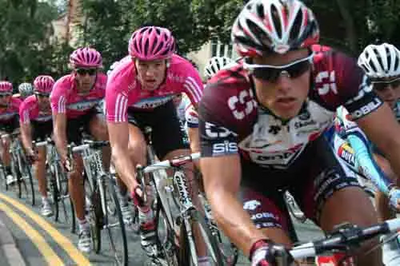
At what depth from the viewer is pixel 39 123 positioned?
10.9 metres

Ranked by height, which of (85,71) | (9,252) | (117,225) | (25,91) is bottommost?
(9,252)

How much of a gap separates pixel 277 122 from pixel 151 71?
7.83 ft

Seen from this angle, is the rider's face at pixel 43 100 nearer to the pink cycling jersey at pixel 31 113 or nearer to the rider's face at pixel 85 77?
the pink cycling jersey at pixel 31 113

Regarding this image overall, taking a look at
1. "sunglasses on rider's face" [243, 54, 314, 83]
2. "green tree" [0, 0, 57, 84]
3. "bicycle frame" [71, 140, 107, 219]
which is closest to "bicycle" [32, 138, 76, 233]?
"bicycle frame" [71, 140, 107, 219]

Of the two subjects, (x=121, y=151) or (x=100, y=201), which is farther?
(x=100, y=201)

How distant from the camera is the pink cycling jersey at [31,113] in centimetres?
1038

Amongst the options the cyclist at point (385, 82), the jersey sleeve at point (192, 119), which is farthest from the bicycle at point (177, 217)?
the cyclist at point (385, 82)

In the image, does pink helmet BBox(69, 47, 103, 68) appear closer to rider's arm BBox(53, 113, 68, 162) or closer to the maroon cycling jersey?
rider's arm BBox(53, 113, 68, 162)

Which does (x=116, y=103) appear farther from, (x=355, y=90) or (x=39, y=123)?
(x=39, y=123)

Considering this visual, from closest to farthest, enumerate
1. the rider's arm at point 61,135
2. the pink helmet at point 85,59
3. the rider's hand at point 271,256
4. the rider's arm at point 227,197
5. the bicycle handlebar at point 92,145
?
the rider's hand at point 271,256 → the rider's arm at point 227,197 → the bicycle handlebar at point 92,145 → the pink helmet at point 85,59 → the rider's arm at point 61,135

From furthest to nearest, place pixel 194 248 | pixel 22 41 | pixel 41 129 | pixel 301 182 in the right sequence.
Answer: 1. pixel 22 41
2. pixel 41 129
3. pixel 194 248
4. pixel 301 182

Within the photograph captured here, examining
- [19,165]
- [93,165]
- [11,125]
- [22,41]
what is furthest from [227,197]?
[22,41]


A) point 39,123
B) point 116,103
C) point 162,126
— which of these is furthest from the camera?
point 39,123

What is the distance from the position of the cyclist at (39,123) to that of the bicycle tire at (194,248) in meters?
5.26
